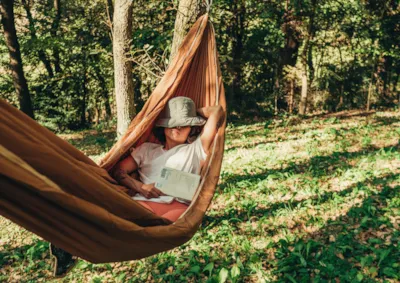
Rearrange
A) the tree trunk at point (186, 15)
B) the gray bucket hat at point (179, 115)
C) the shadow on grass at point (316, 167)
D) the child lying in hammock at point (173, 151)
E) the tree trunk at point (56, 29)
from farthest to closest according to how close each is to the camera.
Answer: the tree trunk at point (56, 29) < the shadow on grass at point (316, 167) < the tree trunk at point (186, 15) < the gray bucket hat at point (179, 115) < the child lying in hammock at point (173, 151)

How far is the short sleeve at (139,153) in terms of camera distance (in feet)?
8.50

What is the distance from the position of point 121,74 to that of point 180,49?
118cm

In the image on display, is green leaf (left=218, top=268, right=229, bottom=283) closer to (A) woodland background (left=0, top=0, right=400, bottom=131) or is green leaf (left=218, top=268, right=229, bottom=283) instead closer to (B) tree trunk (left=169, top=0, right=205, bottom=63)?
(B) tree trunk (left=169, top=0, right=205, bottom=63)

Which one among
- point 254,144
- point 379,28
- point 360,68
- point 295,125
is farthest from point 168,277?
point 360,68

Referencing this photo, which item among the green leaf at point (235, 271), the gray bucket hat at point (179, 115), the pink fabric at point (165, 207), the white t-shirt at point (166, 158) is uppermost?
the gray bucket hat at point (179, 115)

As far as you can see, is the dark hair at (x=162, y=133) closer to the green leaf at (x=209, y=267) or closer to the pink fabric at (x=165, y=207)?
the pink fabric at (x=165, y=207)

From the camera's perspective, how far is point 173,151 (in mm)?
2588

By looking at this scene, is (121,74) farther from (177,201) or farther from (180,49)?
(177,201)

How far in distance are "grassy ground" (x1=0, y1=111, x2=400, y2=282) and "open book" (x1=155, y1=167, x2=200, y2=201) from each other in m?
0.66

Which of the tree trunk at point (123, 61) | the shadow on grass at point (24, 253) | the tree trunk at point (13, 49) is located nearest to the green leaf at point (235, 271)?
the shadow on grass at point (24, 253)

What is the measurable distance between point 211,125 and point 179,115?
26 cm

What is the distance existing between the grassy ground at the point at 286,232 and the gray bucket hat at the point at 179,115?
1.12 meters

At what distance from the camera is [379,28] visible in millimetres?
8250

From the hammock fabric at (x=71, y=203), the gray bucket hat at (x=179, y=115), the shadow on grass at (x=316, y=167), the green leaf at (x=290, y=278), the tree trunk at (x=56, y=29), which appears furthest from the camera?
the tree trunk at (x=56, y=29)
